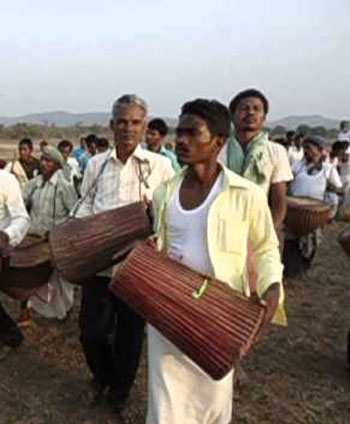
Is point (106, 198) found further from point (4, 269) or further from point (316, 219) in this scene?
point (316, 219)

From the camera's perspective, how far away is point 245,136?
421 cm

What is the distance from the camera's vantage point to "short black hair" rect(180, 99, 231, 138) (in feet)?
9.34

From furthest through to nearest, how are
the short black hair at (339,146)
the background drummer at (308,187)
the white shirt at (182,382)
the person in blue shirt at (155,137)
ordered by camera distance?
the short black hair at (339,146) → the background drummer at (308,187) → the person in blue shirt at (155,137) → the white shirt at (182,382)

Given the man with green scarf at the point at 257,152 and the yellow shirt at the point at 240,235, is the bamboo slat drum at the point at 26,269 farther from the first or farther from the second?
the yellow shirt at the point at 240,235

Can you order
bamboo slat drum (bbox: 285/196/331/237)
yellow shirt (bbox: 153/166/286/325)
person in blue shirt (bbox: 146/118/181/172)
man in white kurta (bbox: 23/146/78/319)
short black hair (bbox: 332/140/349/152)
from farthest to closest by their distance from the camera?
1. short black hair (bbox: 332/140/349/152)
2. person in blue shirt (bbox: 146/118/181/172)
3. bamboo slat drum (bbox: 285/196/331/237)
4. man in white kurta (bbox: 23/146/78/319)
5. yellow shirt (bbox: 153/166/286/325)

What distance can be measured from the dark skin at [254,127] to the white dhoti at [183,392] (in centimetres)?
148

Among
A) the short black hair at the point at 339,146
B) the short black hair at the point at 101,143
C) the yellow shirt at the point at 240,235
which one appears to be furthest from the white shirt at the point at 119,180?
the short black hair at the point at 339,146

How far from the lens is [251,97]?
4156mm

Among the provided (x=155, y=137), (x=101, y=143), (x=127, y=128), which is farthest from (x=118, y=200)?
(x=101, y=143)

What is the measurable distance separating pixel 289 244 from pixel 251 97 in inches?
136

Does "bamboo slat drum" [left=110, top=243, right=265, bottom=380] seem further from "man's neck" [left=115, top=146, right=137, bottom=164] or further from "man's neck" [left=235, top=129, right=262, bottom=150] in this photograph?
"man's neck" [left=235, top=129, right=262, bottom=150]

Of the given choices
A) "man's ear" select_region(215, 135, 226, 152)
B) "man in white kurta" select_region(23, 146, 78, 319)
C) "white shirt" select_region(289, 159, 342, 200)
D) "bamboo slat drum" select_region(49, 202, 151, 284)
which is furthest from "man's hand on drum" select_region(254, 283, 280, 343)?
"white shirt" select_region(289, 159, 342, 200)

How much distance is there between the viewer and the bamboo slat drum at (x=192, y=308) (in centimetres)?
246

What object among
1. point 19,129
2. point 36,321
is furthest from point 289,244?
point 19,129
